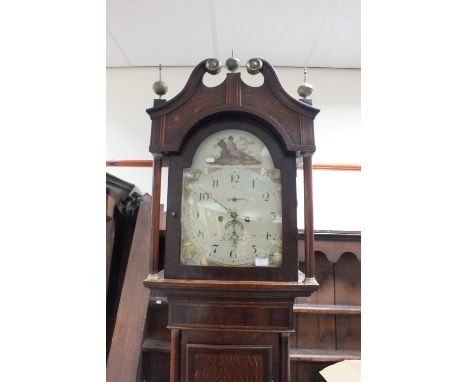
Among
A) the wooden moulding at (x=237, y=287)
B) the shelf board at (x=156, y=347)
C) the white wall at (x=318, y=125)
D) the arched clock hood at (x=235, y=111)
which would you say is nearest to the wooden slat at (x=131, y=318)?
the shelf board at (x=156, y=347)

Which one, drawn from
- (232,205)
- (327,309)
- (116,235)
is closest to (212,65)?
(232,205)

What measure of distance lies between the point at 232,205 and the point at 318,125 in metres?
1.16

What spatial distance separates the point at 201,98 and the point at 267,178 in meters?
0.27

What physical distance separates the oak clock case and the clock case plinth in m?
0.05

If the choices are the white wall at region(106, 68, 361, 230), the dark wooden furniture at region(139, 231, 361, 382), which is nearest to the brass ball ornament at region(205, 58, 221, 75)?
the dark wooden furniture at region(139, 231, 361, 382)

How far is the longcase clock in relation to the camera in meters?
0.72

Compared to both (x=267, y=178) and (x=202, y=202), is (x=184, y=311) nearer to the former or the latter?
(x=202, y=202)

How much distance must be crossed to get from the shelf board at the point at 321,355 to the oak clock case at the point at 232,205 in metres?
0.79

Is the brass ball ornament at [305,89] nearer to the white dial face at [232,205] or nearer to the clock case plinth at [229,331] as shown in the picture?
the white dial face at [232,205]

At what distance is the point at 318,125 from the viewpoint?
5.60 ft

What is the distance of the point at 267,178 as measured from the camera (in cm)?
75

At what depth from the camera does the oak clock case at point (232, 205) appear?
0.72 meters

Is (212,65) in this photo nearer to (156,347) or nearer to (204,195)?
(204,195)
